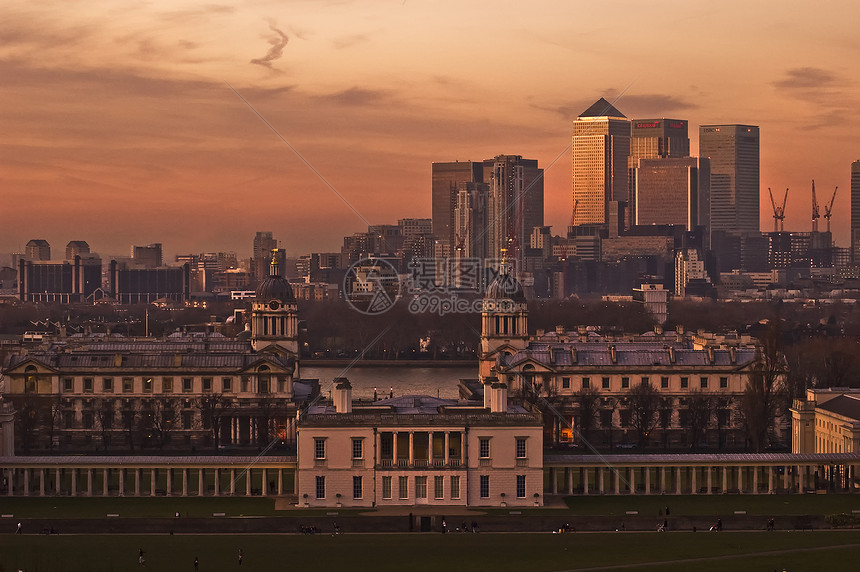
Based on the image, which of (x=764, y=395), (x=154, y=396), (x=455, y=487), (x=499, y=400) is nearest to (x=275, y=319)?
(x=154, y=396)

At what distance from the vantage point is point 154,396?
106812 millimetres

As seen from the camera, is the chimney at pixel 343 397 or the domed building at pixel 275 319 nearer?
the chimney at pixel 343 397

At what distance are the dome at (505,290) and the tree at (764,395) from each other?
2073 cm

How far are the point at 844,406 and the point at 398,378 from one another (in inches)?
2495

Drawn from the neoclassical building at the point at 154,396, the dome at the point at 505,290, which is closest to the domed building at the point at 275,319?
the neoclassical building at the point at 154,396

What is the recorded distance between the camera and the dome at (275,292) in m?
121

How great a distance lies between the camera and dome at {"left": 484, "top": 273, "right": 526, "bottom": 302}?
12106cm

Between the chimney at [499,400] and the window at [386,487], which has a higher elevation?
the chimney at [499,400]

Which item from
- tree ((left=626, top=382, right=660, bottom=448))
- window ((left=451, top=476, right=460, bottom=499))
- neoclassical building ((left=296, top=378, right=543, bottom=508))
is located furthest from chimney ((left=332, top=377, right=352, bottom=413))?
tree ((left=626, top=382, right=660, bottom=448))

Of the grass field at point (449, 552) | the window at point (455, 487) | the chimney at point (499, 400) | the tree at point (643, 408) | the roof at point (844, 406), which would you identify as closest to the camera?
the grass field at point (449, 552)

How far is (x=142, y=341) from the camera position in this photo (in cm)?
13125

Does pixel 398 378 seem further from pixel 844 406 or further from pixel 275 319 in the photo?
pixel 844 406

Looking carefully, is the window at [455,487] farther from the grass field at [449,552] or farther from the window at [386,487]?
the grass field at [449,552]

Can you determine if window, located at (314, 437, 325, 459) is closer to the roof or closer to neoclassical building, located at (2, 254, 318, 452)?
neoclassical building, located at (2, 254, 318, 452)
